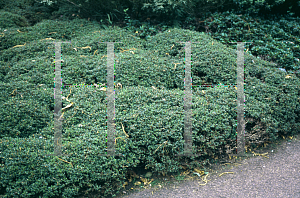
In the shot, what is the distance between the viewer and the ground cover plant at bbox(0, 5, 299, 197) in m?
2.92

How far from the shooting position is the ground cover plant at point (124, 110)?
9.58 ft

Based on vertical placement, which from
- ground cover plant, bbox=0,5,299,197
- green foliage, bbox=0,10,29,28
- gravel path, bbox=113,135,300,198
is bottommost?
gravel path, bbox=113,135,300,198

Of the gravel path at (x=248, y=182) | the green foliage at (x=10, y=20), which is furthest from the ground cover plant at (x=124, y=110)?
the green foliage at (x=10, y=20)

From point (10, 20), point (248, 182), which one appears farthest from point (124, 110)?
point (10, 20)

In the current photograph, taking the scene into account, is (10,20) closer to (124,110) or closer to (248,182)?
(124,110)

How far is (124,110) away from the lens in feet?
11.6

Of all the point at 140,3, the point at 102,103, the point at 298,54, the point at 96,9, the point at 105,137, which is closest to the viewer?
the point at 105,137

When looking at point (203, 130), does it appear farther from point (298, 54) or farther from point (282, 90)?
point (298, 54)

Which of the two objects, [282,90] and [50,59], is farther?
[50,59]

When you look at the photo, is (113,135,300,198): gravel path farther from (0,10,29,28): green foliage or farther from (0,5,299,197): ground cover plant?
(0,10,29,28): green foliage

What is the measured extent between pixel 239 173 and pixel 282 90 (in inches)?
72.2

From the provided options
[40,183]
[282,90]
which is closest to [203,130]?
[282,90]

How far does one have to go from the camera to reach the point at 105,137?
10.4 feet

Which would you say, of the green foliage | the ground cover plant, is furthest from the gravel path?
the green foliage
